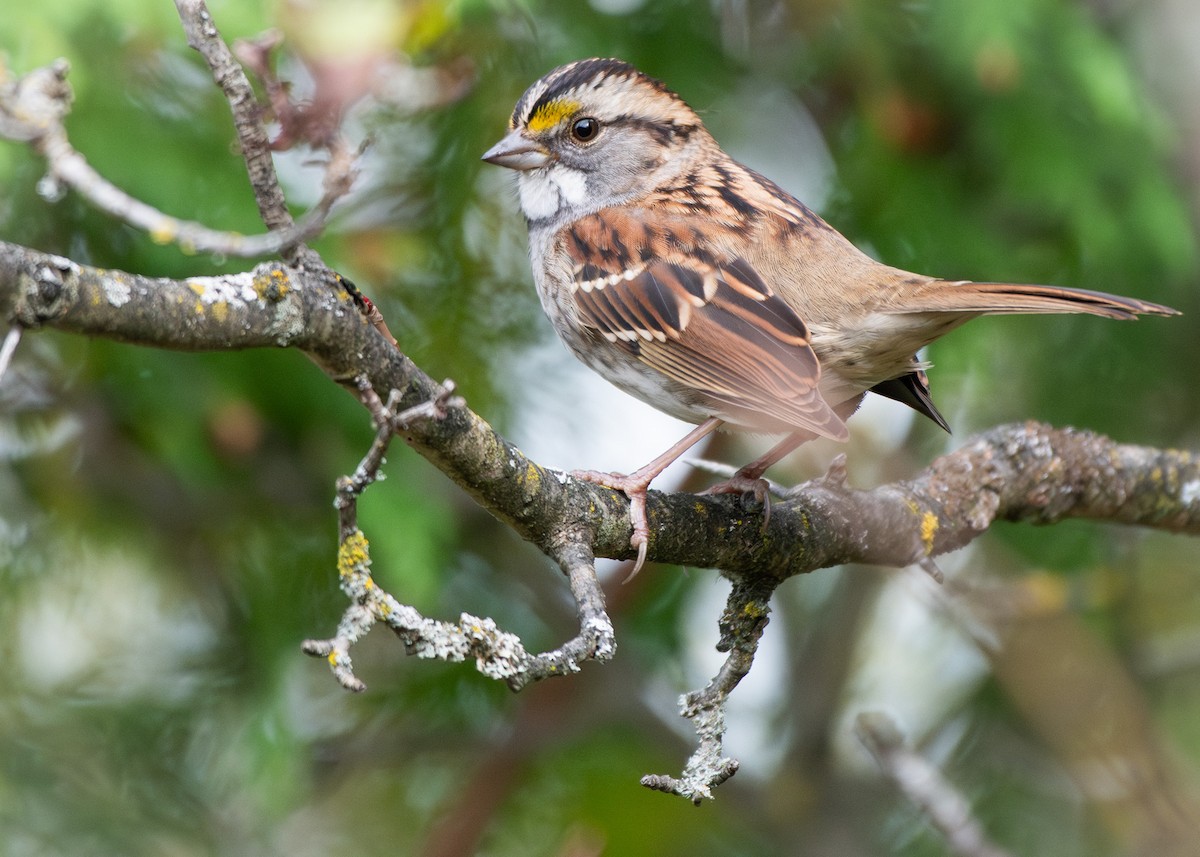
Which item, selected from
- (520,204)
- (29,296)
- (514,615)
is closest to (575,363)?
(520,204)

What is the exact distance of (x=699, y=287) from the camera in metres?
3.26

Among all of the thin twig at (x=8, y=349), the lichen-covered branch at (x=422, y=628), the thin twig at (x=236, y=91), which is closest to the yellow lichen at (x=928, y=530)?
the lichen-covered branch at (x=422, y=628)

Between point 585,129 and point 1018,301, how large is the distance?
146 centimetres

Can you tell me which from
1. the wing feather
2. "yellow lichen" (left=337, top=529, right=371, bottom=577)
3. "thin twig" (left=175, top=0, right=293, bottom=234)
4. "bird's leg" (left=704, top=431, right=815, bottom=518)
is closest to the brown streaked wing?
the wing feather

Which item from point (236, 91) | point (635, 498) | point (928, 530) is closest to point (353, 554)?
point (236, 91)

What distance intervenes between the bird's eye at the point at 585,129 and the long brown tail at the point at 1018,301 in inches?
47.0

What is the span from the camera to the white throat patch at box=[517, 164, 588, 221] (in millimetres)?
3723

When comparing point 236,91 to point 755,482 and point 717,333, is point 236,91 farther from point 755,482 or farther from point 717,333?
point 717,333

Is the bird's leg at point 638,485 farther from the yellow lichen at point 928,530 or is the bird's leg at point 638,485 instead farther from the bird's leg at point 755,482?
the yellow lichen at point 928,530

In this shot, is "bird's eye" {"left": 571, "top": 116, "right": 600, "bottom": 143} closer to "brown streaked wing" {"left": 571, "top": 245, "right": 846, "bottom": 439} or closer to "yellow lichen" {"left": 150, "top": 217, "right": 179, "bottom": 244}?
→ "brown streaked wing" {"left": 571, "top": 245, "right": 846, "bottom": 439}

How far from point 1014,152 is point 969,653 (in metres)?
2.16

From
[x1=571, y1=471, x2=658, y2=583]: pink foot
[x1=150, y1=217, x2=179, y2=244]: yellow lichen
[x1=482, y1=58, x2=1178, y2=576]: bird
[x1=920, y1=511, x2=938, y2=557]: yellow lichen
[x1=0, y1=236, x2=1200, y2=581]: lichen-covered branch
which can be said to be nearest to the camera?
[x1=150, y1=217, x2=179, y2=244]: yellow lichen

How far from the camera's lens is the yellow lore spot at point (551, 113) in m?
3.61

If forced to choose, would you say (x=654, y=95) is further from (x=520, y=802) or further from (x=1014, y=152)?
(x=520, y=802)
